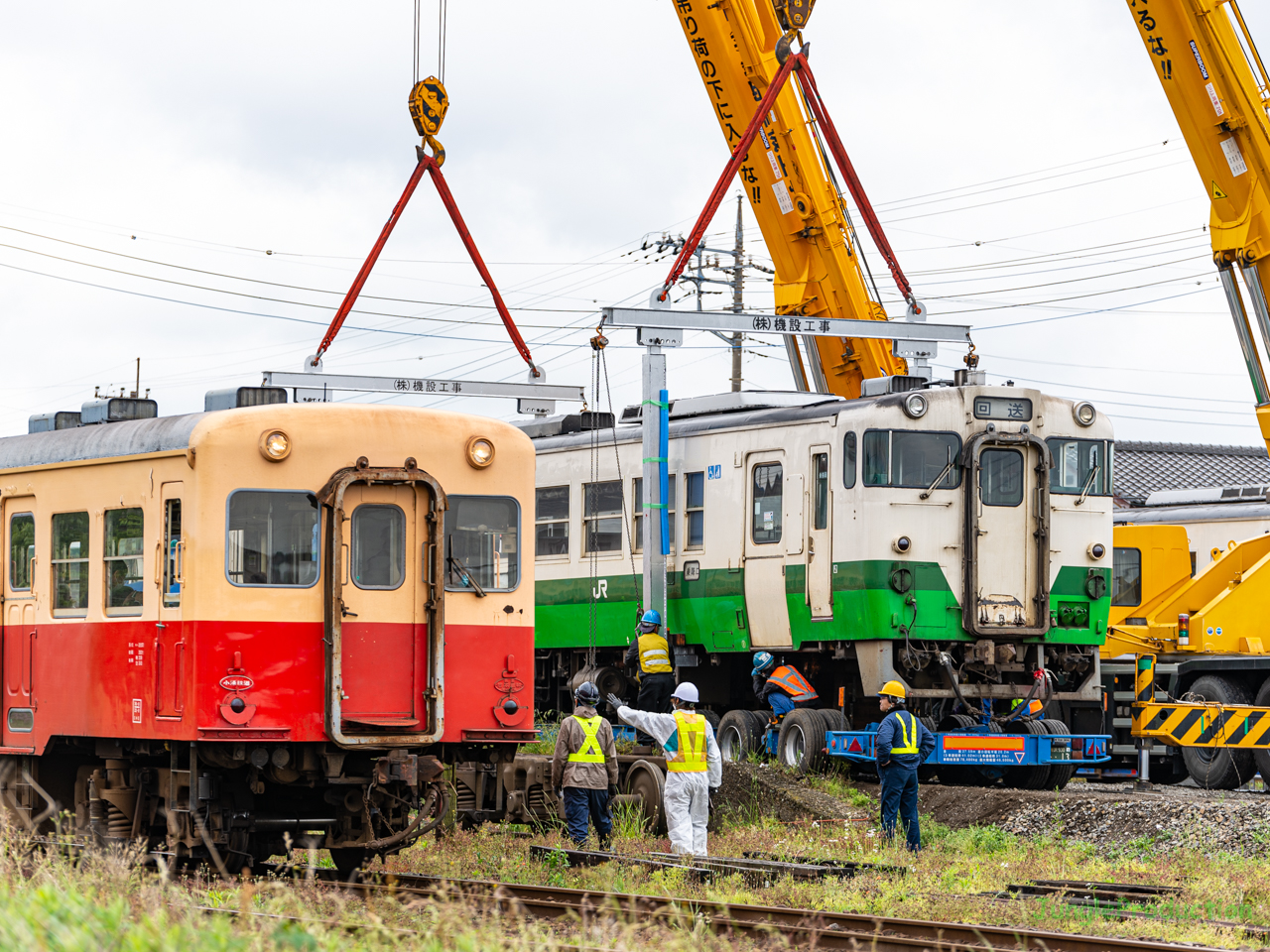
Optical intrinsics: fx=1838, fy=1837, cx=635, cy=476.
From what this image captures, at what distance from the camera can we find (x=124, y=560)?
12.9 metres

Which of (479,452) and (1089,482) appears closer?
(479,452)


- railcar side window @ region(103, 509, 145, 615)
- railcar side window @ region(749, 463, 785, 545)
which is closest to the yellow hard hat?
railcar side window @ region(749, 463, 785, 545)

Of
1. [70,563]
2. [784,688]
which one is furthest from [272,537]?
[784,688]

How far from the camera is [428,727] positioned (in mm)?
12547

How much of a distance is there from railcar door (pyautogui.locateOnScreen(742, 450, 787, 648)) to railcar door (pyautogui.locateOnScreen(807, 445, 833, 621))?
0.18 metres

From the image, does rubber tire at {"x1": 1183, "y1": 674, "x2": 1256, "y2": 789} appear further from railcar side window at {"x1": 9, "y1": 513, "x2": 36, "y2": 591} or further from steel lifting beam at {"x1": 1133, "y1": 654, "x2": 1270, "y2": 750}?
railcar side window at {"x1": 9, "y1": 513, "x2": 36, "y2": 591}

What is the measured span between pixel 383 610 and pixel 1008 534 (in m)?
8.40

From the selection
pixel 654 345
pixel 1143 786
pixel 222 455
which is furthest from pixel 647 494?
pixel 222 455

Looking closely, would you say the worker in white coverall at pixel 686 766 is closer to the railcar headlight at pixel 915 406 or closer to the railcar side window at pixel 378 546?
the railcar side window at pixel 378 546

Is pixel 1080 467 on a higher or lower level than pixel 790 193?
lower

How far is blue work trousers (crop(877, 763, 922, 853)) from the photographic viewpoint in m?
14.8

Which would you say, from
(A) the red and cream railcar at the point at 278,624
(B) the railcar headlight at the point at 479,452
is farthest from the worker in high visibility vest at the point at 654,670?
(B) the railcar headlight at the point at 479,452

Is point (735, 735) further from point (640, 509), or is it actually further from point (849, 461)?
point (849, 461)

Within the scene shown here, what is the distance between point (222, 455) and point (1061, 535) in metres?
9.97
